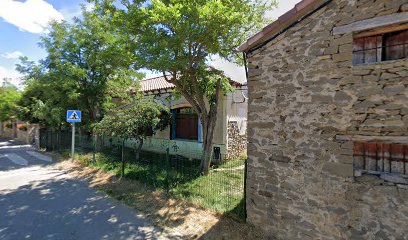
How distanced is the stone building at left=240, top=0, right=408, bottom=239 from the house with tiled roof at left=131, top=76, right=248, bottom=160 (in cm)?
606

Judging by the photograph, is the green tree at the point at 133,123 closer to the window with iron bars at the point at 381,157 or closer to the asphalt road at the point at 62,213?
the asphalt road at the point at 62,213

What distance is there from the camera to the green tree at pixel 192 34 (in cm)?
645

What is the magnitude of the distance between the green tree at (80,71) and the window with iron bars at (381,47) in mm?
9646

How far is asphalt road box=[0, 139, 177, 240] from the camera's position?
16.6 feet

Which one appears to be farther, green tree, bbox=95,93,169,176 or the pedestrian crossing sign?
the pedestrian crossing sign

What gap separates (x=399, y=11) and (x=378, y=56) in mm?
655

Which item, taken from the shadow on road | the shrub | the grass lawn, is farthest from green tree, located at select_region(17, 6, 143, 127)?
the shrub

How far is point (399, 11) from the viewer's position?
3670 millimetres

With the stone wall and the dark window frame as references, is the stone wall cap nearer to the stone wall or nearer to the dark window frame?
the stone wall

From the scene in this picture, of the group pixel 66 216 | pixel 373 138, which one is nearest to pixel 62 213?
pixel 66 216

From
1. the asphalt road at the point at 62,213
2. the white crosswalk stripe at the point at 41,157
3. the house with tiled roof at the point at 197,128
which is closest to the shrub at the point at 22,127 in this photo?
the white crosswalk stripe at the point at 41,157

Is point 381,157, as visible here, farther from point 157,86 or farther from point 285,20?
point 157,86

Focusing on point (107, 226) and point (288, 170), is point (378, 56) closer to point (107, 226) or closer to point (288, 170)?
point (288, 170)

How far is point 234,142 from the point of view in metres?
11.8
